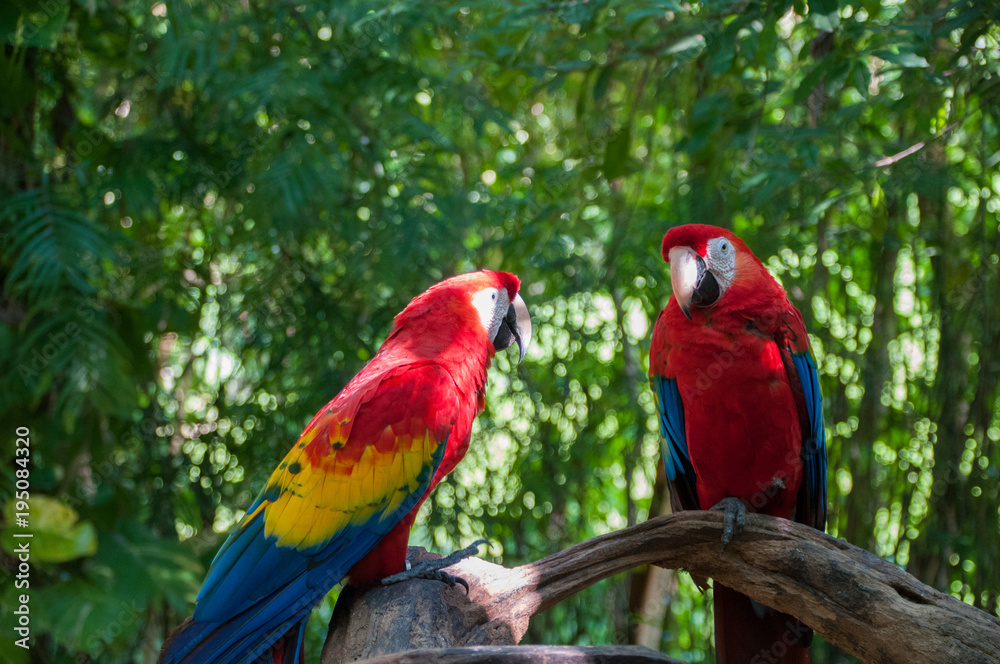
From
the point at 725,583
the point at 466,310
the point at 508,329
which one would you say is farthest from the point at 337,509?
the point at 725,583

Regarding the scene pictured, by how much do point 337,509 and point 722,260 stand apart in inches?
40.2

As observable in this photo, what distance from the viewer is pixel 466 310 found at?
5.65ft

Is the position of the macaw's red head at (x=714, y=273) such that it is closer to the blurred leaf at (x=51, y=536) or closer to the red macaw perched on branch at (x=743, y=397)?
the red macaw perched on branch at (x=743, y=397)

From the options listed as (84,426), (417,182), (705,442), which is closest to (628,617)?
(705,442)

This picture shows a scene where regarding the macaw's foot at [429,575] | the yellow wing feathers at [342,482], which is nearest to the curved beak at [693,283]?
the yellow wing feathers at [342,482]

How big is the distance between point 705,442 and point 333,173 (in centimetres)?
128

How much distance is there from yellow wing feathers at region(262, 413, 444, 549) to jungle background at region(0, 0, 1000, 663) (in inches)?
17.2

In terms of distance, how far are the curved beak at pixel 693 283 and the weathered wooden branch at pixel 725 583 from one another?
0.47 metres

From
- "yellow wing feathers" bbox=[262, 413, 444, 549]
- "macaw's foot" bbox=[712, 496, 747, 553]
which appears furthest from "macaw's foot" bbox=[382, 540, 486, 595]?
"macaw's foot" bbox=[712, 496, 747, 553]

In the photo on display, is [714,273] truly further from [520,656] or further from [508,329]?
[520,656]

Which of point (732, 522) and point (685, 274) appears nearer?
point (732, 522)

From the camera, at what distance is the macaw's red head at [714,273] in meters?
1.59

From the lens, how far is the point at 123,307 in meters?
2.17

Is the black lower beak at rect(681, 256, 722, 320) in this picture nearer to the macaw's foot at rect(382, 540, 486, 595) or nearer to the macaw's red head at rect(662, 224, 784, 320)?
the macaw's red head at rect(662, 224, 784, 320)
